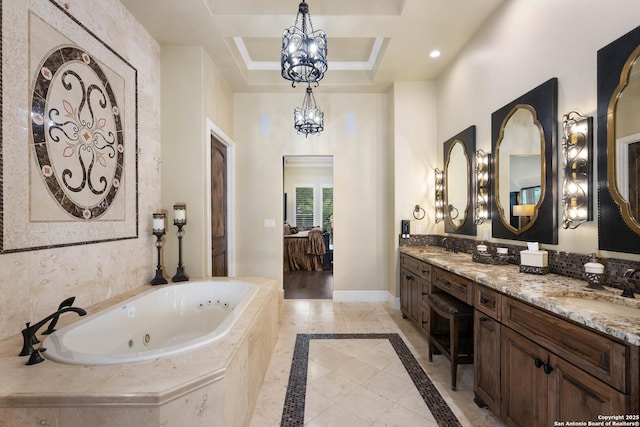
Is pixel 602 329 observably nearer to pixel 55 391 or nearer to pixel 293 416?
pixel 293 416

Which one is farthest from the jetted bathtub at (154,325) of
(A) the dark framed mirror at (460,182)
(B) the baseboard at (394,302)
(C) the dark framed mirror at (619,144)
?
(A) the dark framed mirror at (460,182)

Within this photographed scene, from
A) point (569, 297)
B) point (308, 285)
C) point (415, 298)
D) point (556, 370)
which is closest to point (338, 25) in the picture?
point (569, 297)

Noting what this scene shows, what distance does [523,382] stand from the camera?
1.44 metres

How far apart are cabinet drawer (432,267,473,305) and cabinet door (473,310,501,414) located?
0.49ft

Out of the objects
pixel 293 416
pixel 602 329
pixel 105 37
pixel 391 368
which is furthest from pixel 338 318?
pixel 105 37

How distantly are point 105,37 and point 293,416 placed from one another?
3.23m

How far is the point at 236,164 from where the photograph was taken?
4.20 meters

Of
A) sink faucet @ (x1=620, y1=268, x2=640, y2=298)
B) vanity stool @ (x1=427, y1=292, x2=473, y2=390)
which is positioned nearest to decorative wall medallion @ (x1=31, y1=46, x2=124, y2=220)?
vanity stool @ (x1=427, y1=292, x2=473, y2=390)

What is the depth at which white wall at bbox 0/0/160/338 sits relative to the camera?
5.10ft

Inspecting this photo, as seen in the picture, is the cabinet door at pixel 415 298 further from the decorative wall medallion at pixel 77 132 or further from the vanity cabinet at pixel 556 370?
the decorative wall medallion at pixel 77 132

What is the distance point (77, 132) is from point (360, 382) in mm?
2842

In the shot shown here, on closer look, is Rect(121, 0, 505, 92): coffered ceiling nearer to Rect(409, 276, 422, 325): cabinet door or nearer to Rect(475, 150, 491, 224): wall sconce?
Rect(475, 150, 491, 224): wall sconce

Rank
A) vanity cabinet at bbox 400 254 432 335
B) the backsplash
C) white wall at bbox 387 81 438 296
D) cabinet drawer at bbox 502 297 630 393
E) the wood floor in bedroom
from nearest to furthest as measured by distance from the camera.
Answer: cabinet drawer at bbox 502 297 630 393, the backsplash, vanity cabinet at bbox 400 254 432 335, white wall at bbox 387 81 438 296, the wood floor in bedroom

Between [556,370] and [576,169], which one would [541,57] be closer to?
[576,169]
